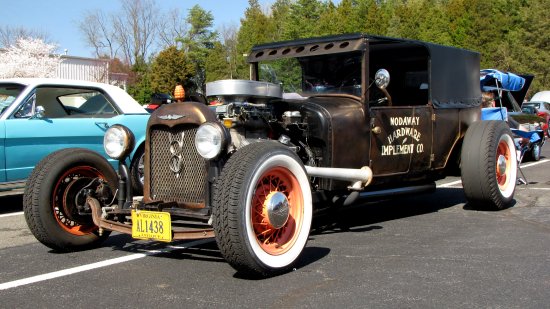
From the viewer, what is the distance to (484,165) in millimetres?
6430

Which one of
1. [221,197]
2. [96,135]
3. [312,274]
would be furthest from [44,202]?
[96,135]

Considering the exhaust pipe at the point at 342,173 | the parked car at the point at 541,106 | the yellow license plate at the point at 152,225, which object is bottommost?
the yellow license plate at the point at 152,225

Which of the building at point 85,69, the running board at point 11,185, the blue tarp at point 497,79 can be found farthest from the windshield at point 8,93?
the building at point 85,69

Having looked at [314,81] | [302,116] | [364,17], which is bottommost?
[302,116]

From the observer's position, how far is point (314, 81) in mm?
6363

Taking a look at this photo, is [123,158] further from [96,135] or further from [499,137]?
[499,137]

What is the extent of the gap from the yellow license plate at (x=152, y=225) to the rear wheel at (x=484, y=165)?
3794mm

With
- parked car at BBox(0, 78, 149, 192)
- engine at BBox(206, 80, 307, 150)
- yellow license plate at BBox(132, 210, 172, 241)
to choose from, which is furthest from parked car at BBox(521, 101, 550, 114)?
yellow license plate at BBox(132, 210, 172, 241)

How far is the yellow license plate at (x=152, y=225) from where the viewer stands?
4117 millimetres

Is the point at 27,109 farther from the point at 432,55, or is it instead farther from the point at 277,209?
the point at 432,55

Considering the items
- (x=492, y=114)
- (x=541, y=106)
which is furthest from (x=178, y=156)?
(x=541, y=106)

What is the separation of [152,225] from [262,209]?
802mm

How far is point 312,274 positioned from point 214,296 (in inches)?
32.0

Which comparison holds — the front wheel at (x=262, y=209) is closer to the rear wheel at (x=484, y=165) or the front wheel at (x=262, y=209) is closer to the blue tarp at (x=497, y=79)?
the rear wheel at (x=484, y=165)
